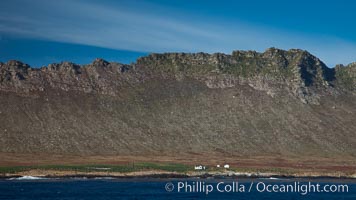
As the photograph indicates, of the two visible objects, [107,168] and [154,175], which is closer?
[154,175]

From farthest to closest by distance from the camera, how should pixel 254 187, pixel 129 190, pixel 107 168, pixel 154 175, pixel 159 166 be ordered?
pixel 159 166, pixel 107 168, pixel 154 175, pixel 254 187, pixel 129 190

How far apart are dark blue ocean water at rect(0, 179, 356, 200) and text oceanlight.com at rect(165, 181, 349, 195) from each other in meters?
0.19

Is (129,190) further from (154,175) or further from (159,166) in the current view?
(159,166)

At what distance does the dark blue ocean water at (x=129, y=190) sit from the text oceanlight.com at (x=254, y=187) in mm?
188

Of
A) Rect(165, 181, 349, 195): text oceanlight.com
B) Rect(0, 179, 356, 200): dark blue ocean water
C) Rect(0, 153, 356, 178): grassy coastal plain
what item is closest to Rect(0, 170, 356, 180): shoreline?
Rect(0, 153, 356, 178): grassy coastal plain

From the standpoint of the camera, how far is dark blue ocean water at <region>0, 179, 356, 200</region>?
93.0 meters

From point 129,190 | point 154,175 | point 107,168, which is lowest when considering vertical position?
point 129,190

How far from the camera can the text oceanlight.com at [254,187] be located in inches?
4223

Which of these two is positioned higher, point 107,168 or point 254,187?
point 107,168

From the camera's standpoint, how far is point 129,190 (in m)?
102

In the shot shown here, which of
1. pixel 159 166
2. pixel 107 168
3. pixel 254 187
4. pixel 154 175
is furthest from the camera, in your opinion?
pixel 159 166

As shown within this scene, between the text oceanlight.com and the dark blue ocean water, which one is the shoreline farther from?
the text oceanlight.com

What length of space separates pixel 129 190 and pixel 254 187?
77.9 feet

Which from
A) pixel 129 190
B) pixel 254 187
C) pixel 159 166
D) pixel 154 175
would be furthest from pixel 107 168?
pixel 254 187
